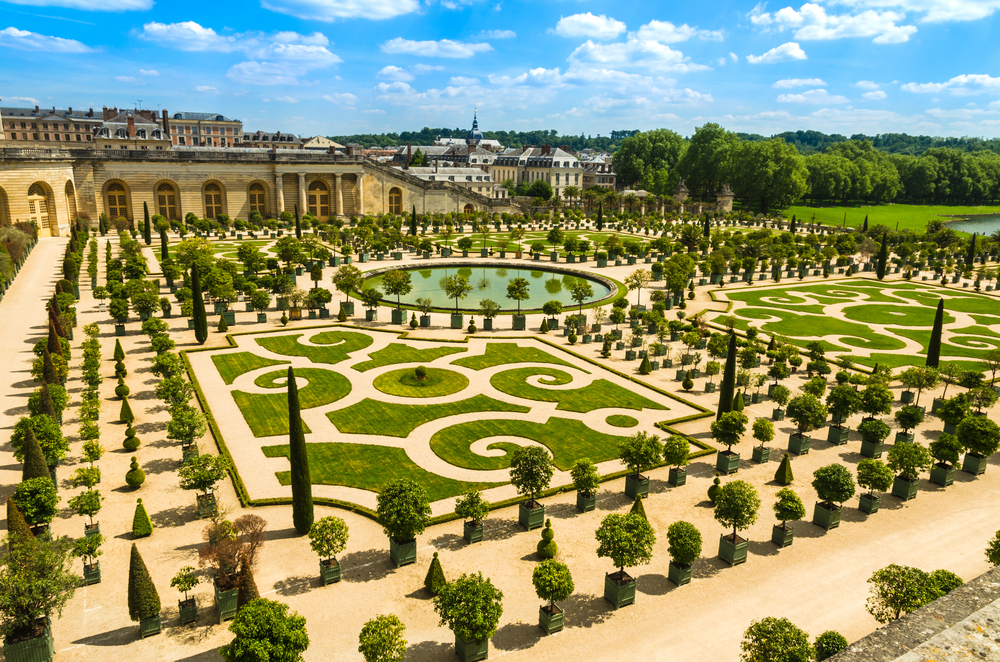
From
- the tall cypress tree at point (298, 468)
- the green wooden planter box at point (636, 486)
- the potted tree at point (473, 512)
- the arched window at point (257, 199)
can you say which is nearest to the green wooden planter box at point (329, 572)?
the tall cypress tree at point (298, 468)

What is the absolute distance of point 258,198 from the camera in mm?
117500

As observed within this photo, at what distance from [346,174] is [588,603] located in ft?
357

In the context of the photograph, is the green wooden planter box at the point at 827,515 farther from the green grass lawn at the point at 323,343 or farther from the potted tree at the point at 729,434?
the green grass lawn at the point at 323,343

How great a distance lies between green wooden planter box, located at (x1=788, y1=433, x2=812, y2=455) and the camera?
3459 cm

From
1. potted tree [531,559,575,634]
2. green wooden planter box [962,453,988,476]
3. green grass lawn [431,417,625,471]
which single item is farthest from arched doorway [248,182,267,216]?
green wooden planter box [962,453,988,476]

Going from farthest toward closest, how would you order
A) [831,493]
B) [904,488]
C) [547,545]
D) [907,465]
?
1. [904,488]
2. [907,465]
3. [831,493]
4. [547,545]

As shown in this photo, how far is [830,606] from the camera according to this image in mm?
22422

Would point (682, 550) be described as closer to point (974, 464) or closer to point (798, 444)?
point (798, 444)

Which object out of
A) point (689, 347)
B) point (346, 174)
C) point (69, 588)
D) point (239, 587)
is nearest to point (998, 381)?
point (689, 347)

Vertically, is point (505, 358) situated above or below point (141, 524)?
above

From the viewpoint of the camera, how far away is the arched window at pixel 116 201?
105 m

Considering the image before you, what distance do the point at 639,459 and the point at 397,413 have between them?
15187 mm

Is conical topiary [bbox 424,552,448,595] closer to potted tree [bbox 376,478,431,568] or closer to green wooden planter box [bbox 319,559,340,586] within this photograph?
potted tree [bbox 376,478,431,568]

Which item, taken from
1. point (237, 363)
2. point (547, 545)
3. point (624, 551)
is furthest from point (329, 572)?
point (237, 363)
